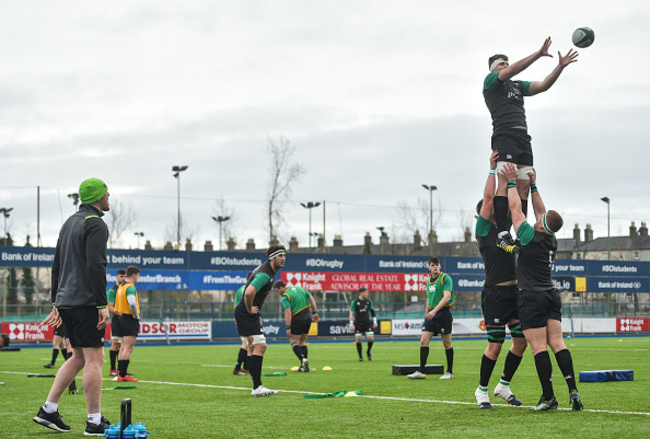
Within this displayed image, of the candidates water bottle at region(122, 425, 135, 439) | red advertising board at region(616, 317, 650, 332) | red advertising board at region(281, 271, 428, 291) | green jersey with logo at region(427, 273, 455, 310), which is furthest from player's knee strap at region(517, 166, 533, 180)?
red advertising board at region(616, 317, 650, 332)

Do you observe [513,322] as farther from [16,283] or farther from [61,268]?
[16,283]

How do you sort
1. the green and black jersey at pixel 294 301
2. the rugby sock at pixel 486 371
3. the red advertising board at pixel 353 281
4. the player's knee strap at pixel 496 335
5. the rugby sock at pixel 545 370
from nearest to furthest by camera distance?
the rugby sock at pixel 545 370
the rugby sock at pixel 486 371
the player's knee strap at pixel 496 335
the green and black jersey at pixel 294 301
the red advertising board at pixel 353 281

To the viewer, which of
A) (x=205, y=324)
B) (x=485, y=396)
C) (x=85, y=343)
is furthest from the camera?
(x=205, y=324)

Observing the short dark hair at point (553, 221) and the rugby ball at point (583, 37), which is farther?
the rugby ball at point (583, 37)

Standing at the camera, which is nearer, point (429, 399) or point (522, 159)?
point (522, 159)

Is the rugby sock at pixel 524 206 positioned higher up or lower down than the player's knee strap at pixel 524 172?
lower down

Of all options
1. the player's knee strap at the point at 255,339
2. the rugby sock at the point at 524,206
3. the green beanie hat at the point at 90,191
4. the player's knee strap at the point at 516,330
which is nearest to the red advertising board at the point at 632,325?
the player's knee strap at the point at 255,339

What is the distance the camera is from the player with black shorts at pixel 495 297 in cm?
848

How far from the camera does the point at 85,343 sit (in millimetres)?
7109

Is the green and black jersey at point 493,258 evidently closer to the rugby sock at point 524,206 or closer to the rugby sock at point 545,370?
the rugby sock at point 524,206

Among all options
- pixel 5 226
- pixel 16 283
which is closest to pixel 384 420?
pixel 16 283

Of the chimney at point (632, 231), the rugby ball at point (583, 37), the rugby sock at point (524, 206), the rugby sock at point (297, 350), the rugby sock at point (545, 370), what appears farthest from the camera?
the chimney at point (632, 231)

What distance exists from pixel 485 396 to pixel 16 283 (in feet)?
128

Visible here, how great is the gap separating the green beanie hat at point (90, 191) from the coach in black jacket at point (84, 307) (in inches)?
4.6
